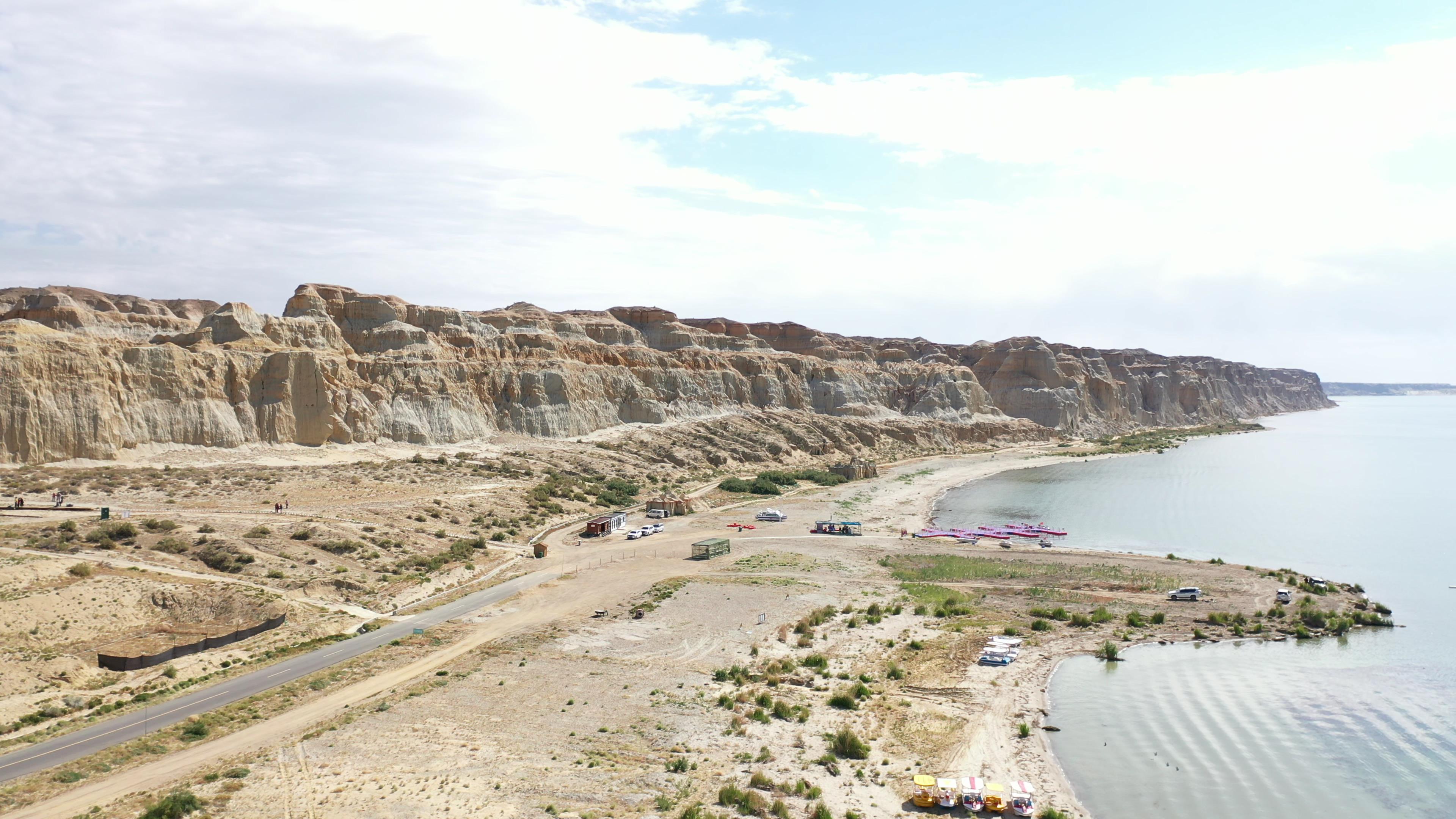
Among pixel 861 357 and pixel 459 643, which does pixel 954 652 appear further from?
pixel 861 357

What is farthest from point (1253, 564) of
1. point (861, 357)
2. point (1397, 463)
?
point (861, 357)

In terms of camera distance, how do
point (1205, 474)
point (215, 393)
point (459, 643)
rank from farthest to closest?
point (1205, 474) → point (215, 393) → point (459, 643)

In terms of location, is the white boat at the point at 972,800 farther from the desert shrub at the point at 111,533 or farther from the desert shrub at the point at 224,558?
the desert shrub at the point at 111,533

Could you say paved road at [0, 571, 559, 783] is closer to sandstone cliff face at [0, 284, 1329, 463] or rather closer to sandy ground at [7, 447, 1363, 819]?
sandy ground at [7, 447, 1363, 819]

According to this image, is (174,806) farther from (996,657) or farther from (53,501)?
(53,501)

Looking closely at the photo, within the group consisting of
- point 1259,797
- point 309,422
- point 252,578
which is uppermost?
point 309,422

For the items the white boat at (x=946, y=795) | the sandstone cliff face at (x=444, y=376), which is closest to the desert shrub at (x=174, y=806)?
the white boat at (x=946, y=795)

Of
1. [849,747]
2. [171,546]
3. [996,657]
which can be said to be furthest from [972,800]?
[171,546]
